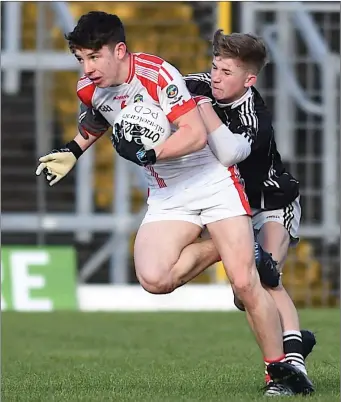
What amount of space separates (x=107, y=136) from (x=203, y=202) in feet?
27.1

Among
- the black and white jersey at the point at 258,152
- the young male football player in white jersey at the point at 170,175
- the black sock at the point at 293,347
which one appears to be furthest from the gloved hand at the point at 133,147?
the black sock at the point at 293,347

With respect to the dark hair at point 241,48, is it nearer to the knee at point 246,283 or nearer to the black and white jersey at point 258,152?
the black and white jersey at point 258,152

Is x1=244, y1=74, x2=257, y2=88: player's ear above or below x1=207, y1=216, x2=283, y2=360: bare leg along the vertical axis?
above

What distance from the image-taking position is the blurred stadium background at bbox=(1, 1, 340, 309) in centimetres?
1452

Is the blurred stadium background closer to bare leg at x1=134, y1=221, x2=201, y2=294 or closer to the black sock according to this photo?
the black sock

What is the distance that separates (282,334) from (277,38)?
8.44m

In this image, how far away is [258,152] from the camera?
7.36 m

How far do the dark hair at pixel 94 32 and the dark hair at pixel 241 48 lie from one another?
0.61 meters

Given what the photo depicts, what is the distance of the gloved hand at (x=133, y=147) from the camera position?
6527 millimetres

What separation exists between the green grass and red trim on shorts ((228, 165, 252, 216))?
0.91 meters

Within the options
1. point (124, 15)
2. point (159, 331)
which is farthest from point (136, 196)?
point (159, 331)

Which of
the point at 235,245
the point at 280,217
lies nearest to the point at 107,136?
the point at 280,217

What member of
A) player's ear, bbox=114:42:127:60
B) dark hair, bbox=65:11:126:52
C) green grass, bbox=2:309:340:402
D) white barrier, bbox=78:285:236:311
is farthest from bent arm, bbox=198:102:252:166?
white barrier, bbox=78:285:236:311

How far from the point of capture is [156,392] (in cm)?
683
